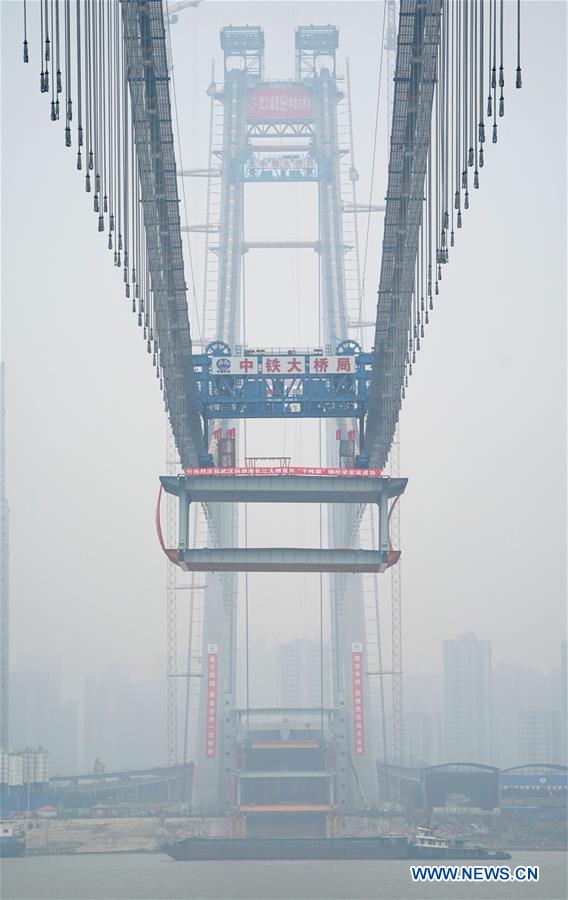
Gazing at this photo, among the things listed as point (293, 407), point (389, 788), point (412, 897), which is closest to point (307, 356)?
→ point (293, 407)

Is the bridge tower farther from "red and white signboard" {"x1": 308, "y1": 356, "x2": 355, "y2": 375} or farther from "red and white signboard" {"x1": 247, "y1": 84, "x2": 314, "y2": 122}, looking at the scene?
"red and white signboard" {"x1": 308, "y1": 356, "x2": 355, "y2": 375}

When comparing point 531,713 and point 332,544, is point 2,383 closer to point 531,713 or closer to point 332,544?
point 332,544

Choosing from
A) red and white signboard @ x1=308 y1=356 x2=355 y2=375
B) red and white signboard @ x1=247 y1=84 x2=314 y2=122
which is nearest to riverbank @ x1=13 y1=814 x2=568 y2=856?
red and white signboard @ x1=247 y1=84 x2=314 y2=122

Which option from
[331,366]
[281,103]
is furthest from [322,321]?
[331,366]

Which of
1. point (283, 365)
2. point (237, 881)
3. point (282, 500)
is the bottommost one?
point (237, 881)

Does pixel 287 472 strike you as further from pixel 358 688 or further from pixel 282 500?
pixel 358 688
